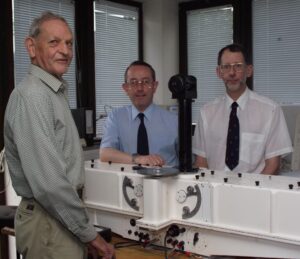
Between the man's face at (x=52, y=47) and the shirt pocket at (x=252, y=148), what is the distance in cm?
102

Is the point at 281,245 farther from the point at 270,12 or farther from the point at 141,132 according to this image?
the point at 270,12

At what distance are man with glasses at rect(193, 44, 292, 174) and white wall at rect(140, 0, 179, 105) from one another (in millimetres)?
2157

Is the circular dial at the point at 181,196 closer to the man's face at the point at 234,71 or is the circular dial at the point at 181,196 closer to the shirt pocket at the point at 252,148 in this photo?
the shirt pocket at the point at 252,148

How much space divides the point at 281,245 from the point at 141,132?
3.77 ft

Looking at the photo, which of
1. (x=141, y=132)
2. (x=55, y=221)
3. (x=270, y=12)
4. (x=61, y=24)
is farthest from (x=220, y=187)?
(x=270, y=12)

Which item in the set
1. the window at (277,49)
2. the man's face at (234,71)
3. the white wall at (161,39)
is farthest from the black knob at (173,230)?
the white wall at (161,39)

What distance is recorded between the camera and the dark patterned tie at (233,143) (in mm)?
1979

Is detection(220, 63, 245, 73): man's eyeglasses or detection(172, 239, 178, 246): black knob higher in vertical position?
detection(220, 63, 245, 73): man's eyeglasses

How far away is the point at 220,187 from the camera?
4.78 feet

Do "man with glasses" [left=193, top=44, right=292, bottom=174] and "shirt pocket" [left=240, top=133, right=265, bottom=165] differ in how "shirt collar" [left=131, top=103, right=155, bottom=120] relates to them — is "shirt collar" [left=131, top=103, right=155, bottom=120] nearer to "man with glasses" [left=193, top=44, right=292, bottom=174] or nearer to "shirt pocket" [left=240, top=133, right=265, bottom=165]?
"man with glasses" [left=193, top=44, right=292, bottom=174]

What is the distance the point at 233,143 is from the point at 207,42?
8.25 ft

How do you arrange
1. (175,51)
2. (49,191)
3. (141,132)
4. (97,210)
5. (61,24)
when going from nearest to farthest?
(49,191)
(61,24)
(97,210)
(141,132)
(175,51)

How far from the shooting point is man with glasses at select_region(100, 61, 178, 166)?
2.33 metres

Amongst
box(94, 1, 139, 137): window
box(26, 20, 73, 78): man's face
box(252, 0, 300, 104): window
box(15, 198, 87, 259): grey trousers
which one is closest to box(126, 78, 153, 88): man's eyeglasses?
box(26, 20, 73, 78): man's face
